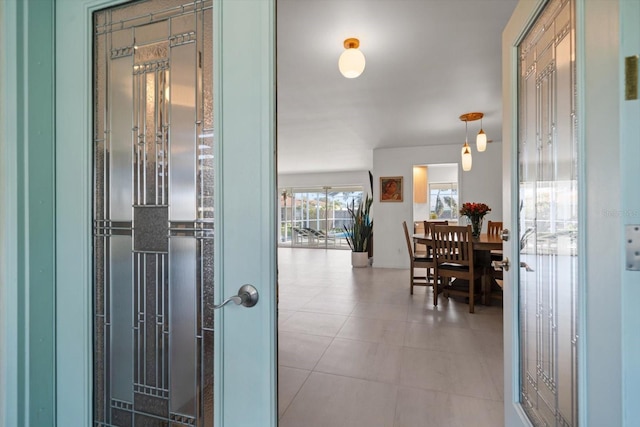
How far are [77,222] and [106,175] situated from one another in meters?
0.21

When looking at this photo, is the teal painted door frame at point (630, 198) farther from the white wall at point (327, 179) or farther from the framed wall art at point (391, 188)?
the white wall at point (327, 179)

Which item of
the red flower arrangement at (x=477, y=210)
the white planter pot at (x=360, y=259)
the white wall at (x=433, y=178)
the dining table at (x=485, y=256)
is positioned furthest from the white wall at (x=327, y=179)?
the dining table at (x=485, y=256)

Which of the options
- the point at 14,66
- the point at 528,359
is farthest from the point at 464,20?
the point at 14,66

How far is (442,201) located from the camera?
329 inches

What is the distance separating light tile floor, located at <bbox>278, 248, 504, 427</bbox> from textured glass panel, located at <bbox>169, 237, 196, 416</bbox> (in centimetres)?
84

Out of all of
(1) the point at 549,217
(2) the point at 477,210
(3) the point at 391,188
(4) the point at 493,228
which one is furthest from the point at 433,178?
(1) the point at 549,217

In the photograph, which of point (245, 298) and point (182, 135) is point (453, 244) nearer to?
point (245, 298)

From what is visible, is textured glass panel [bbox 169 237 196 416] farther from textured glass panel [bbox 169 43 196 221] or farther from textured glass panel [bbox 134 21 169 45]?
textured glass panel [bbox 134 21 169 45]

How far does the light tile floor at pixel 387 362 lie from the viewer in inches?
63.4

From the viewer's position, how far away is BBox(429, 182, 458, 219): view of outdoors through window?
326 inches

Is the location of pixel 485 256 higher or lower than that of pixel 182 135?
lower

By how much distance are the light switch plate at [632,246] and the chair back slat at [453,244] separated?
2.78 m

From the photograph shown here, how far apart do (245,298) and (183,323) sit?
0.30 meters

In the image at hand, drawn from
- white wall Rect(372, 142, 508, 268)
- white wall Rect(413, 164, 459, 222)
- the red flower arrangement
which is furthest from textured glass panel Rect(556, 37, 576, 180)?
white wall Rect(413, 164, 459, 222)
